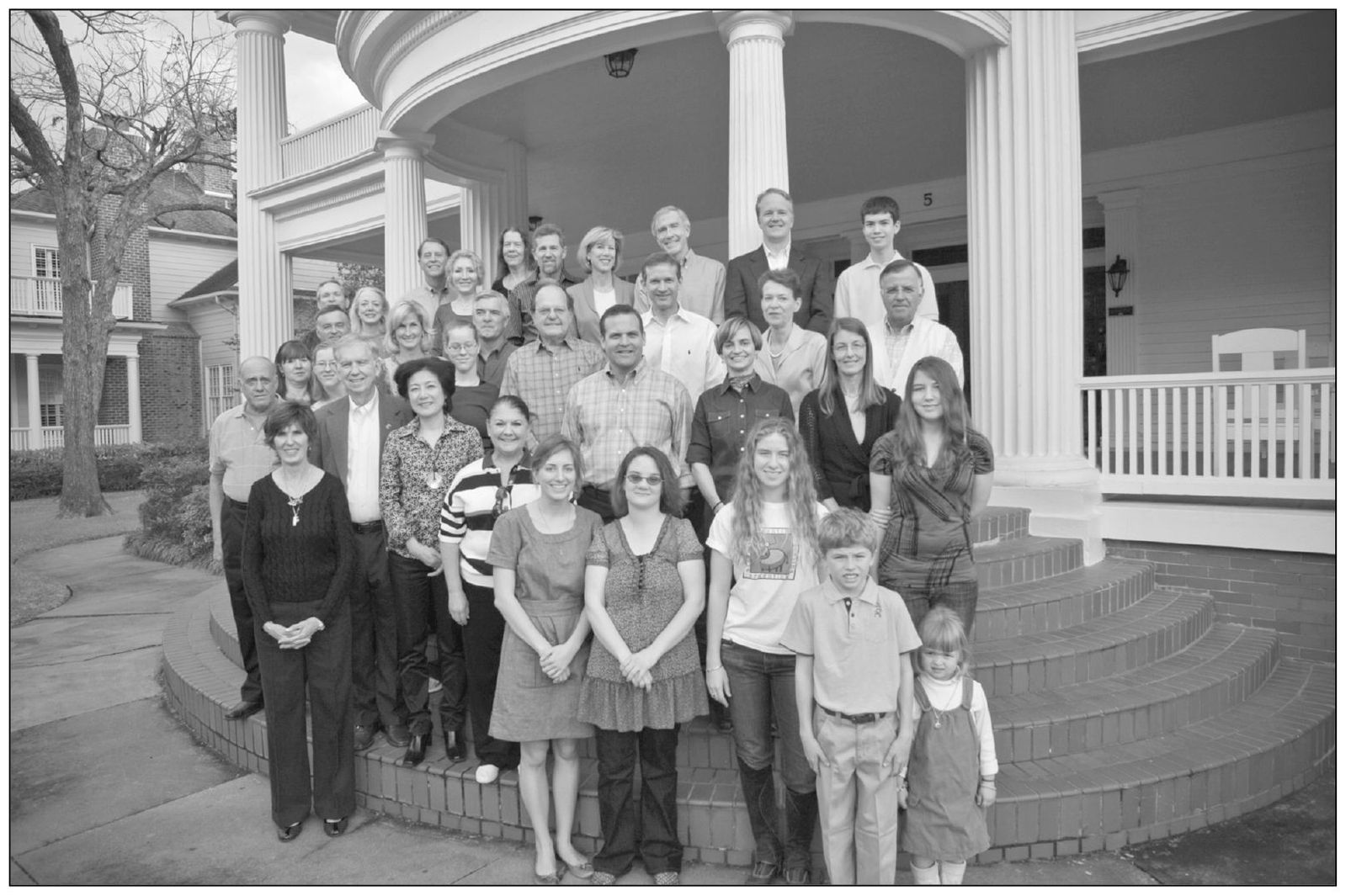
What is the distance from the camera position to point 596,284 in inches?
181

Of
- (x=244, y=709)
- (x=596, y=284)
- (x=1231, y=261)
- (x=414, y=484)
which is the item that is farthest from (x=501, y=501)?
(x=1231, y=261)

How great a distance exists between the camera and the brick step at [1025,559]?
15.2ft

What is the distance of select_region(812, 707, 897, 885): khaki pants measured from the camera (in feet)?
9.02

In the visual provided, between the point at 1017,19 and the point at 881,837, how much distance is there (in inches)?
209

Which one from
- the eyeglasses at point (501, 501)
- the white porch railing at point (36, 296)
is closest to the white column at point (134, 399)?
the white porch railing at point (36, 296)

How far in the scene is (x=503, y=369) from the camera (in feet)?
14.1

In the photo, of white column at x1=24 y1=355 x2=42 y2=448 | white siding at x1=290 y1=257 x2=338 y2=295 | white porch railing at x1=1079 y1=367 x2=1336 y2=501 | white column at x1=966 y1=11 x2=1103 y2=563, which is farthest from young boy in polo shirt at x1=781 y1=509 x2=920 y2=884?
white siding at x1=290 y1=257 x2=338 y2=295

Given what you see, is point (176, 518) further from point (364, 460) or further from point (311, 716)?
point (311, 716)

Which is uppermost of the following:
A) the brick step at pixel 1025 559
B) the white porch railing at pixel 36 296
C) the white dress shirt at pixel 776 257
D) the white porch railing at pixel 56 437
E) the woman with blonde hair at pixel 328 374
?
the white porch railing at pixel 36 296

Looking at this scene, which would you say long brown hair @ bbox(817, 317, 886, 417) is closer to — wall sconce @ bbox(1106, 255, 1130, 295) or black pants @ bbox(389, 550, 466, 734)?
black pants @ bbox(389, 550, 466, 734)

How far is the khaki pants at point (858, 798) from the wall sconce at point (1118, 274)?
311 inches

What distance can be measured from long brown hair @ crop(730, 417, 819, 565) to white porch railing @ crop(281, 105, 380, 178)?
924cm

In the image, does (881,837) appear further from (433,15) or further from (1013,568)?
(433,15)

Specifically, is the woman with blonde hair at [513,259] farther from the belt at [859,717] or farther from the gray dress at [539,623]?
the belt at [859,717]
